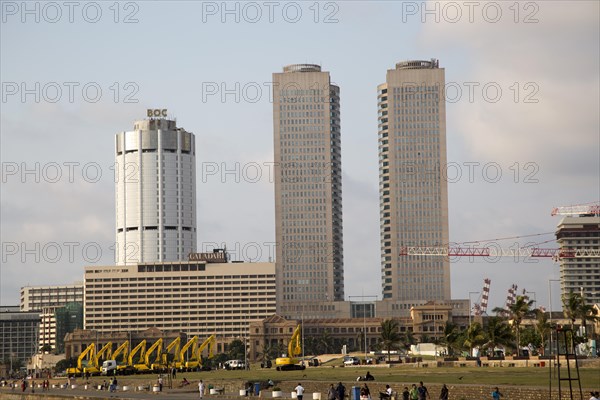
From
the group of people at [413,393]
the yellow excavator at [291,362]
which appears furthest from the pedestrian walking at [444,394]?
the yellow excavator at [291,362]

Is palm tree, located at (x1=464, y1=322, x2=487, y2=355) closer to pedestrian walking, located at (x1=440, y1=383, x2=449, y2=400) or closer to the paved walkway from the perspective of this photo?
the paved walkway

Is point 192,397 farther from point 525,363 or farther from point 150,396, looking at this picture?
point 525,363

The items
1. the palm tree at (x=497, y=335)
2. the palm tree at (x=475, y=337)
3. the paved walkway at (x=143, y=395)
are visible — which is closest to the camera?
the paved walkway at (x=143, y=395)

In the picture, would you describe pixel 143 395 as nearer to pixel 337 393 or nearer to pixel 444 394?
pixel 337 393

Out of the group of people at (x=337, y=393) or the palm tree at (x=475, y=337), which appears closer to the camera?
the group of people at (x=337, y=393)

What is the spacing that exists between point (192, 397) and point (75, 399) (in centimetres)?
1601

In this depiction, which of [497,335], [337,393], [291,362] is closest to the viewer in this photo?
[337,393]

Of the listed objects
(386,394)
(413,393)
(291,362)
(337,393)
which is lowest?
(291,362)

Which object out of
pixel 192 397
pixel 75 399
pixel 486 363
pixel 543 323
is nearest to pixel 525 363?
pixel 486 363

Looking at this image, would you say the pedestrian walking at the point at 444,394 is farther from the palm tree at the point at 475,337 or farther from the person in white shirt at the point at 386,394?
the palm tree at the point at 475,337

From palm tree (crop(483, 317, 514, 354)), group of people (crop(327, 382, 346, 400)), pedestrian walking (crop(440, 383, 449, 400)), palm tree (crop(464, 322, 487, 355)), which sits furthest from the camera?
palm tree (crop(464, 322, 487, 355))

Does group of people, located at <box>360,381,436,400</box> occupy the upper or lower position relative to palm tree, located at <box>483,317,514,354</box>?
lower

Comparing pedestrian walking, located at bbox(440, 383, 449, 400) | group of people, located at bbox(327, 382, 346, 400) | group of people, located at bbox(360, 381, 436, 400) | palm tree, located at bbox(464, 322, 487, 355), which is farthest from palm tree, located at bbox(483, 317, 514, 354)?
pedestrian walking, located at bbox(440, 383, 449, 400)

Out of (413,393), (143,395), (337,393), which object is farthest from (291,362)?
(413,393)
